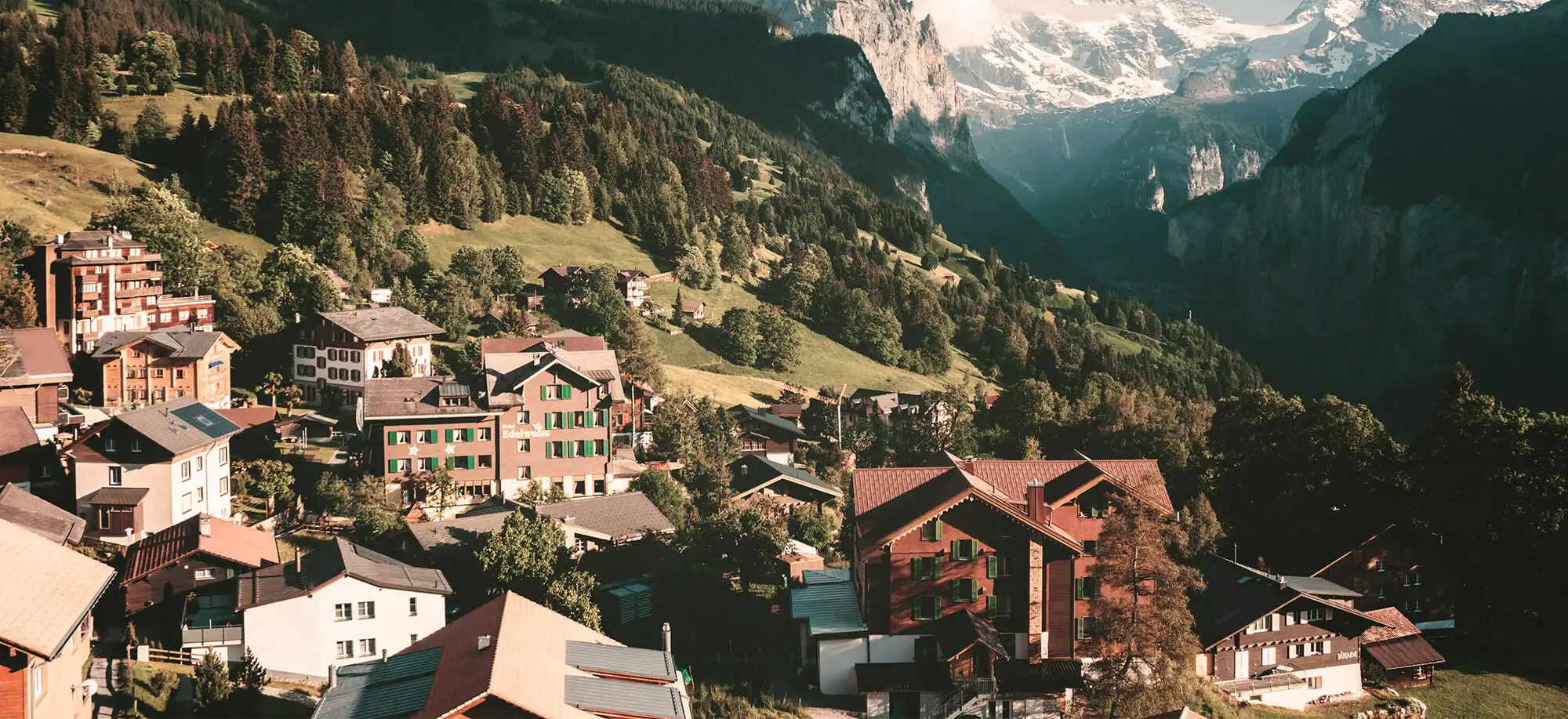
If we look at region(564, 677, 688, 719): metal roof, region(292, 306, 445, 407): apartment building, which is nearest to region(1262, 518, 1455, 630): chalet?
region(564, 677, 688, 719): metal roof

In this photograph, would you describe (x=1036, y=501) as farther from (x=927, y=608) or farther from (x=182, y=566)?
(x=182, y=566)

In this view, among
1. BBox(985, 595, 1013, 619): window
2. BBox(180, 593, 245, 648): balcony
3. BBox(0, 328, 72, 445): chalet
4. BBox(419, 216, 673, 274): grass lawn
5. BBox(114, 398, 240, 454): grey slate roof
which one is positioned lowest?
BBox(985, 595, 1013, 619): window

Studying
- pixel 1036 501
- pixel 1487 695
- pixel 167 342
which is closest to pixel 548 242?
pixel 167 342

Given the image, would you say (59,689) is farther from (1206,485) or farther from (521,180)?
(521,180)

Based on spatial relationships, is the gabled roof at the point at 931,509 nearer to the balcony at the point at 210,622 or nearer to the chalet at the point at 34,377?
the balcony at the point at 210,622

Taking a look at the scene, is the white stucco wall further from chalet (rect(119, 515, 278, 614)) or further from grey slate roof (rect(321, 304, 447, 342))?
grey slate roof (rect(321, 304, 447, 342))

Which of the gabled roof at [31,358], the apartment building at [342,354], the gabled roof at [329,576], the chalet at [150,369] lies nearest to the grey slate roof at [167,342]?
the chalet at [150,369]
